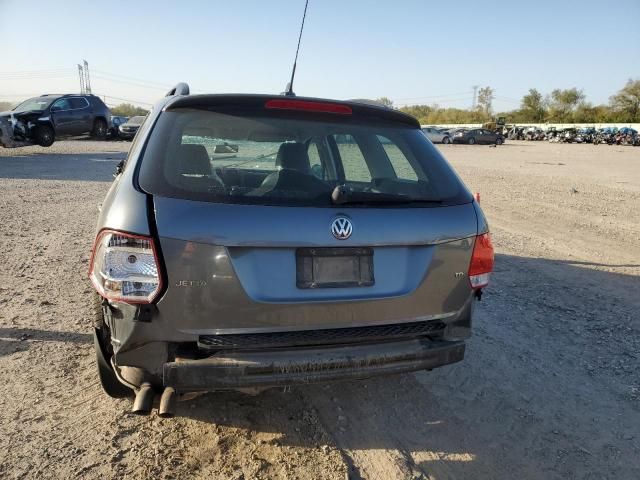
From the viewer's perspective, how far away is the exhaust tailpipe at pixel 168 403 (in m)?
2.21

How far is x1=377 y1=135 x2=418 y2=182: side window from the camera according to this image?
2.95 metres

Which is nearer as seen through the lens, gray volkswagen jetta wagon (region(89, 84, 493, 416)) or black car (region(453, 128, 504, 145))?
gray volkswagen jetta wagon (region(89, 84, 493, 416))

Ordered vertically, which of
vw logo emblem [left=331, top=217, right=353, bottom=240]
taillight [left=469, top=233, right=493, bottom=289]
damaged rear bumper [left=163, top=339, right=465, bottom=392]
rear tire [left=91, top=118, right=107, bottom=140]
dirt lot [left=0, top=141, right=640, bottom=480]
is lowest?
dirt lot [left=0, top=141, right=640, bottom=480]

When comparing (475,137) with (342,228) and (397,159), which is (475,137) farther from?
(342,228)

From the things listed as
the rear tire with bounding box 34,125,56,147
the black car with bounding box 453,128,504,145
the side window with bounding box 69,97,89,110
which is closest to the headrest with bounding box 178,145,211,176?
the rear tire with bounding box 34,125,56,147

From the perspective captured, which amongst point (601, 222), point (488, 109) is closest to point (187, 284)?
point (601, 222)

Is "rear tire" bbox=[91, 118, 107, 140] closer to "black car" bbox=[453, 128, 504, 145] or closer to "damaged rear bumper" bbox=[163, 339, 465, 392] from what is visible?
"damaged rear bumper" bbox=[163, 339, 465, 392]

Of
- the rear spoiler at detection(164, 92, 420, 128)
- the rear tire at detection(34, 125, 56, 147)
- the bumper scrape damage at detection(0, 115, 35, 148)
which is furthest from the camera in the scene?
the rear tire at detection(34, 125, 56, 147)

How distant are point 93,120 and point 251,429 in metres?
20.8

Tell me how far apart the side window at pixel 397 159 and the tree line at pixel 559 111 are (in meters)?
92.3

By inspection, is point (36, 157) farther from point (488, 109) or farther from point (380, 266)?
point (488, 109)

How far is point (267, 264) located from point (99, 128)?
2137cm

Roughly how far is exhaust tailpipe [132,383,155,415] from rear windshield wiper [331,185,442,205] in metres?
1.20

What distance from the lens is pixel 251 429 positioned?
110 inches
